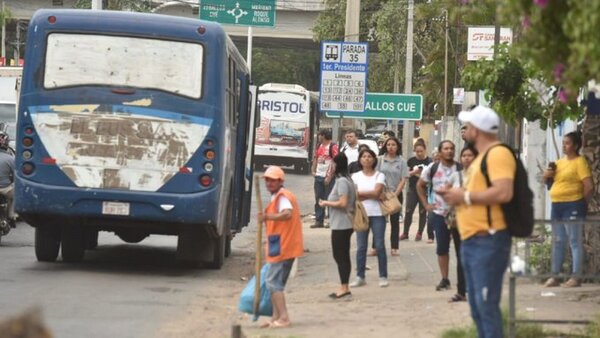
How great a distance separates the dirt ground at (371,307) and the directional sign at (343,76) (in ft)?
18.5

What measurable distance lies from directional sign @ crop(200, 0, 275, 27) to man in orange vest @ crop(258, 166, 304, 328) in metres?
25.7

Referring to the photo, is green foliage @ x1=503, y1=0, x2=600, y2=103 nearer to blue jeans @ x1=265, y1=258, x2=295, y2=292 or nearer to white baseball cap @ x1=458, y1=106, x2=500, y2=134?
white baseball cap @ x1=458, y1=106, x2=500, y2=134

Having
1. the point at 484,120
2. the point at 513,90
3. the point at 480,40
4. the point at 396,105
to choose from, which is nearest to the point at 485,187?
the point at 484,120

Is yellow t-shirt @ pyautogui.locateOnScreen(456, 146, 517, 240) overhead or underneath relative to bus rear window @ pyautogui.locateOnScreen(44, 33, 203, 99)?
underneath

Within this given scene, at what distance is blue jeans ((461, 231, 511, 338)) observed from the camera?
25.6ft

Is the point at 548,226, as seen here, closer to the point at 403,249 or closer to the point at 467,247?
the point at 467,247

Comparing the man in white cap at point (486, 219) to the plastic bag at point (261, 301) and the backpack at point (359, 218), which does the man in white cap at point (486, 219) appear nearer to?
the plastic bag at point (261, 301)

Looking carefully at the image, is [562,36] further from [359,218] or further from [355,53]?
[355,53]

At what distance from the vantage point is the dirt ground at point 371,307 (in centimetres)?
1115

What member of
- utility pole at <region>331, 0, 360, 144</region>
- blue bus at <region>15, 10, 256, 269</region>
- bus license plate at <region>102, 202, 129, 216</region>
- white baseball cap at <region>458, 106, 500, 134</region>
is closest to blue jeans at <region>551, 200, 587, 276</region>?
white baseball cap at <region>458, 106, 500, 134</region>

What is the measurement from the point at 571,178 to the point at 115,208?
5.27 meters

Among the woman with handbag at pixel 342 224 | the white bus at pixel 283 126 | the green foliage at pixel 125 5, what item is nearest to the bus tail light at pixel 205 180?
the woman with handbag at pixel 342 224

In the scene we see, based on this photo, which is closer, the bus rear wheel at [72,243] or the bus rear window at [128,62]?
the bus rear window at [128,62]

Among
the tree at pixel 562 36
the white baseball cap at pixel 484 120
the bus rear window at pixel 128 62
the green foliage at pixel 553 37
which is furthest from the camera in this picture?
the bus rear window at pixel 128 62
